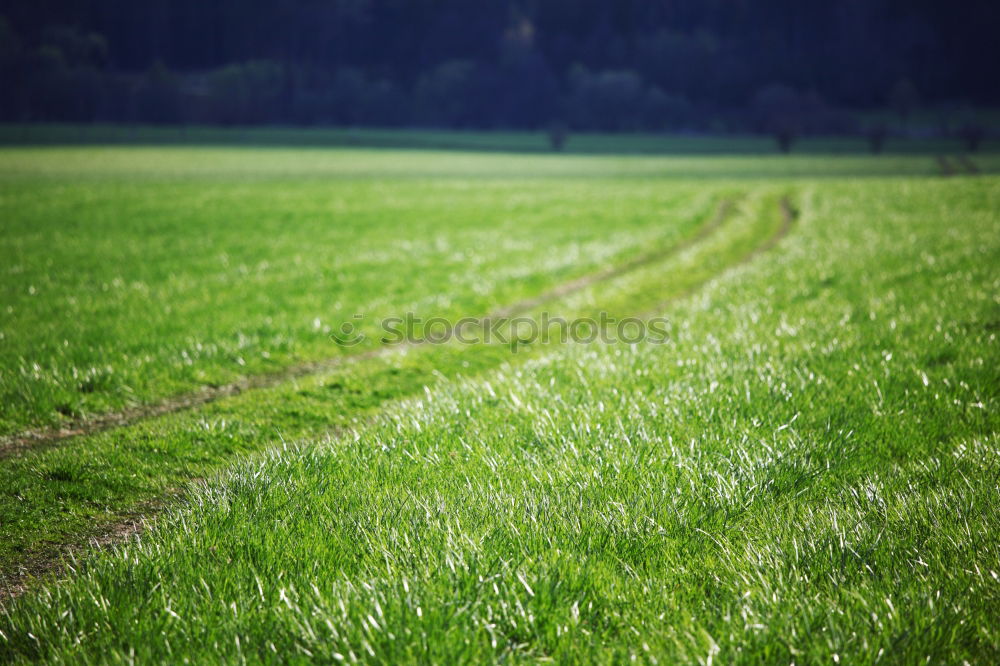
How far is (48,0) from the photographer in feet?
583

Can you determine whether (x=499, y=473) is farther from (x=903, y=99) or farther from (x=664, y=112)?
(x=903, y=99)

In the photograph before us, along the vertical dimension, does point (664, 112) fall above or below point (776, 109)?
below

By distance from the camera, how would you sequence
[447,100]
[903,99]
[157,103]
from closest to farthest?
[157,103] → [903,99] → [447,100]

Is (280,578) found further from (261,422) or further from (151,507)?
(261,422)

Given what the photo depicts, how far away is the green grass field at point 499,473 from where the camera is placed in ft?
10.3

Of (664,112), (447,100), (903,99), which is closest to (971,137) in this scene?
(903,99)

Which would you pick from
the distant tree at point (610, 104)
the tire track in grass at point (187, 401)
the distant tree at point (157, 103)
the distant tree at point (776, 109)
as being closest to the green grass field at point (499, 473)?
the tire track in grass at point (187, 401)

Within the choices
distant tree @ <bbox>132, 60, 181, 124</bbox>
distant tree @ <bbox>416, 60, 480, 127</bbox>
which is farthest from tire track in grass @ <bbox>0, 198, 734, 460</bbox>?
distant tree @ <bbox>416, 60, 480, 127</bbox>

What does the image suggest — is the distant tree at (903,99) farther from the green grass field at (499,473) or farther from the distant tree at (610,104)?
the green grass field at (499,473)

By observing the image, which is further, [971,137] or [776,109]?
[776,109]

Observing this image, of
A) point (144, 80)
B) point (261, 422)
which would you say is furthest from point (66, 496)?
point (144, 80)

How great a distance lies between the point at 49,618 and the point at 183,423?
3886 mm

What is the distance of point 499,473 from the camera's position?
4.83 m

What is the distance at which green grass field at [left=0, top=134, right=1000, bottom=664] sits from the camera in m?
3.14
